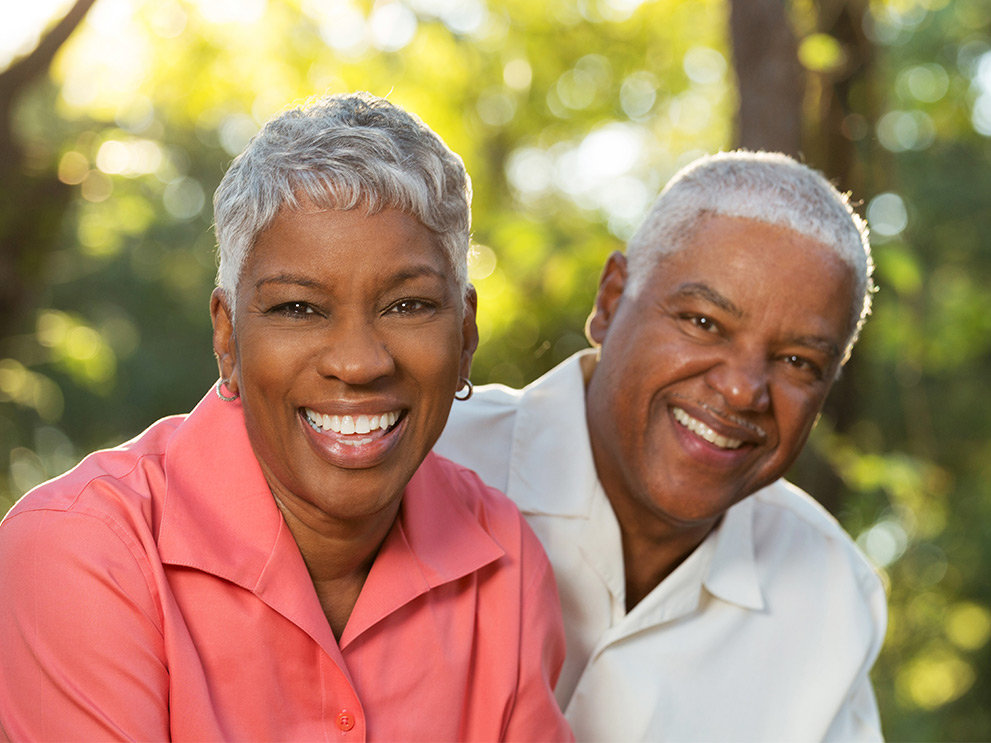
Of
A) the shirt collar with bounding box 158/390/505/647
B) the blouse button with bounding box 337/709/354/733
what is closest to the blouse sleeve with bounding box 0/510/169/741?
the shirt collar with bounding box 158/390/505/647

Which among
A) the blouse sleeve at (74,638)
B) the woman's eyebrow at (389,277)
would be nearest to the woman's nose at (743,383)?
the woman's eyebrow at (389,277)

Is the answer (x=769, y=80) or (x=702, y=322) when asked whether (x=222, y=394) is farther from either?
(x=769, y=80)

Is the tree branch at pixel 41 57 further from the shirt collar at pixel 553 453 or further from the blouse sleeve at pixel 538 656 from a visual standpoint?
the blouse sleeve at pixel 538 656

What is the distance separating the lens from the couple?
178 cm

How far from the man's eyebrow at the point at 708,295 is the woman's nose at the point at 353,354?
1.15 m

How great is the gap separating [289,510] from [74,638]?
452mm

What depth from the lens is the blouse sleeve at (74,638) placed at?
171 centimetres

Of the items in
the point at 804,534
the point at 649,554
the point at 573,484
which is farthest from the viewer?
the point at 804,534

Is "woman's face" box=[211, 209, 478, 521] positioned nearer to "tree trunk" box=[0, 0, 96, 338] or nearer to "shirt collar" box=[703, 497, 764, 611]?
"shirt collar" box=[703, 497, 764, 611]

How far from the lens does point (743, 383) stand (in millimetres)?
2674

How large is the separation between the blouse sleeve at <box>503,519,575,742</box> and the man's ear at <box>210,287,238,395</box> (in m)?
0.73

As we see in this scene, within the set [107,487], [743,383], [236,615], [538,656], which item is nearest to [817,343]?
[743,383]

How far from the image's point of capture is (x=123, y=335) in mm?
15828

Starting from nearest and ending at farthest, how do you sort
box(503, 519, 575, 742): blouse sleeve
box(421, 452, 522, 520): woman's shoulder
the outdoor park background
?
box(503, 519, 575, 742): blouse sleeve, box(421, 452, 522, 520): woman's shoulder, the outdoor park background
